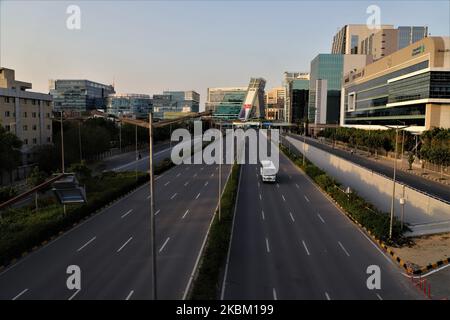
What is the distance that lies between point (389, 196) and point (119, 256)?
74.7 feet

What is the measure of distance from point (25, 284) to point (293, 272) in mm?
11836

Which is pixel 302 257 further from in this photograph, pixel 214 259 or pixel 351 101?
A: pixel 351 101

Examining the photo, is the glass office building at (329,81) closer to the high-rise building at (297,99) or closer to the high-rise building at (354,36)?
the high-rise building at (297,99)

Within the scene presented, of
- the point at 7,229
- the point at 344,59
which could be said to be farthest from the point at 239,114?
the point at 7,229

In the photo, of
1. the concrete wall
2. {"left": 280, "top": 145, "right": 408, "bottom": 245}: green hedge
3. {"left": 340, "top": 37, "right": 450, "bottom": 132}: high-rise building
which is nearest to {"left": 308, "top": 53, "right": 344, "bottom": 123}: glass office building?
{"left": 340, "top": 37, "right": 450, "bottom": 132}: high-rise building

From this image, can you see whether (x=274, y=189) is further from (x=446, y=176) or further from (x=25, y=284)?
(x=25, y=284)

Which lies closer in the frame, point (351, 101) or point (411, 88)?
point (411, 88)

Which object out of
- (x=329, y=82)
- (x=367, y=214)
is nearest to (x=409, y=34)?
(x=329, y=82)

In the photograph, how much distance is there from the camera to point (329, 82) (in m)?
148

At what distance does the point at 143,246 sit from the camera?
2031 cm

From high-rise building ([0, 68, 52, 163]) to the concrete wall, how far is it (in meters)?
41.7

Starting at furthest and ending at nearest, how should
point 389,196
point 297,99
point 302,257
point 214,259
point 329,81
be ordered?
1. point 297,99
2. point 329,81
3. point 389,196
4. point 302,257
5. point 214,259

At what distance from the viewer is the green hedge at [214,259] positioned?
14.3 metres

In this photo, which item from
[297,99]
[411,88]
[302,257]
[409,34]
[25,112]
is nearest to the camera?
[302,257]
